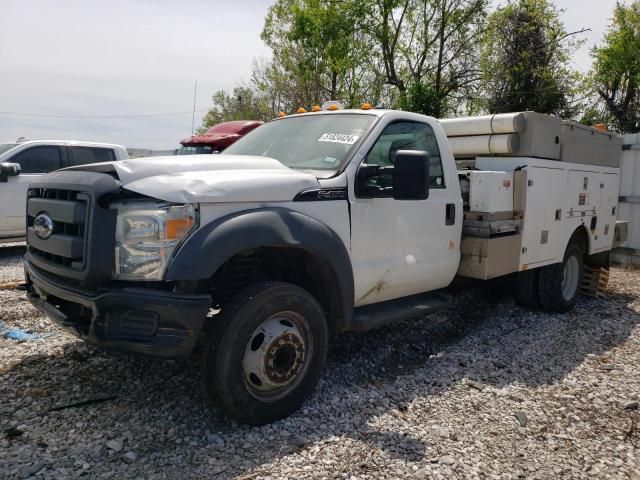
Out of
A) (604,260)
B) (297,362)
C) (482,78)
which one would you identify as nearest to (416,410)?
(297,362)

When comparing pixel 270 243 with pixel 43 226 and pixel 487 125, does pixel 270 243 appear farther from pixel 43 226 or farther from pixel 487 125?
pixel 487 125

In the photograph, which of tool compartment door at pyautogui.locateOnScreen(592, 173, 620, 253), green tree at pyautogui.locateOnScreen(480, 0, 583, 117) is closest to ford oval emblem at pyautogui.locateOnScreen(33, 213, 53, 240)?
tool compartment door at pyautogui.locateOnScreen(592, 173, 620, 253)

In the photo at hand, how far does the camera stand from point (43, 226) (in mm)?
3293

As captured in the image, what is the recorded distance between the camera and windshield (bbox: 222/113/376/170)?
3.84 metres

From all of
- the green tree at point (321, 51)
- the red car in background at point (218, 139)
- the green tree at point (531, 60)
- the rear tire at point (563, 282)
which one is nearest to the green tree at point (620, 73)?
the green tree at point (531, 60)

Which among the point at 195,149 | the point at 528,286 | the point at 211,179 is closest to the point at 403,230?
the point at 211,179

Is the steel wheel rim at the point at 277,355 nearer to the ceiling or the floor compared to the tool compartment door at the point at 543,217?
nearer to the floor

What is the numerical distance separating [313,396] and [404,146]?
2028mm

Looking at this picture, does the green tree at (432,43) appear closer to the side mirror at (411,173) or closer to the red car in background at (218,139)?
the red car in background at (218,139)

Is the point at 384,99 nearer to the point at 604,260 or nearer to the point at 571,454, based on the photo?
the point at 604,260

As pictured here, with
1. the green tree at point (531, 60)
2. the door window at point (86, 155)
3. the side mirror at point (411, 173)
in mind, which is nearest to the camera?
the side mirror at point (411, 173)

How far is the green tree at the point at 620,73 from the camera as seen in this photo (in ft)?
66.8

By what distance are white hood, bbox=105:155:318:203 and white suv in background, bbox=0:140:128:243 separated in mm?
5944

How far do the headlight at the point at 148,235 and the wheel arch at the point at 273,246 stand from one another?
85 millimetres
